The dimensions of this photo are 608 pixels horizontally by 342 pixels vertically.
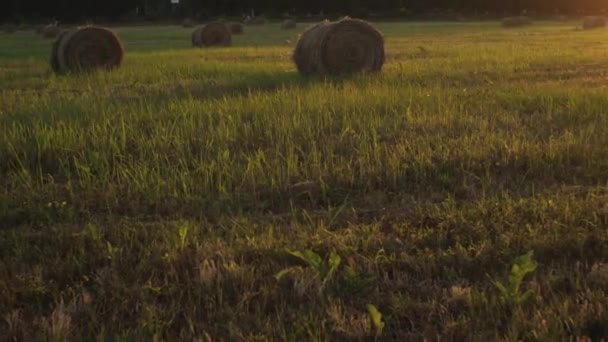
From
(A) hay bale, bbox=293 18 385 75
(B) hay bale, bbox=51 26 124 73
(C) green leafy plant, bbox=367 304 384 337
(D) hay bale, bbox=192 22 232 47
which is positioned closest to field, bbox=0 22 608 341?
(C) green leafy plant, bbox=367 304 384 337

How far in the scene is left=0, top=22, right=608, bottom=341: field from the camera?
2.88m

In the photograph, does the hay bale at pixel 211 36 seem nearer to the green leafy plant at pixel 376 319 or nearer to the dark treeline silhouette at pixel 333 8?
the green leafy plant at pixel 376 319

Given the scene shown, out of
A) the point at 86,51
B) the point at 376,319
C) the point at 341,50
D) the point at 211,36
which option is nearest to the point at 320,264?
the point at 376,319

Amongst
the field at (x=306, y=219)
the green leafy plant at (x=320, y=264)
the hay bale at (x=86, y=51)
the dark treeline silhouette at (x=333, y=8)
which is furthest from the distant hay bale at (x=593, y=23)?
the green leafy plant at (x=320, y=264)

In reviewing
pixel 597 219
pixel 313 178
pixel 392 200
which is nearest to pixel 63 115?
pixel 313 178

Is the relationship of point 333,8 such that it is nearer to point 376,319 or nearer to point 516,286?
point 516,286

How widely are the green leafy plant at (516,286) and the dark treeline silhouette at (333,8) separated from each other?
232 feet

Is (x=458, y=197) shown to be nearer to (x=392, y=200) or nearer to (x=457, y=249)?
(x=392, y=200)

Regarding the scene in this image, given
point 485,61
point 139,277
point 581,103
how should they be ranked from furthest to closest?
point 485,61, point 581,103, point 139,277

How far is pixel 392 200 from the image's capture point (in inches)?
182

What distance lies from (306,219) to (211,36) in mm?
24991

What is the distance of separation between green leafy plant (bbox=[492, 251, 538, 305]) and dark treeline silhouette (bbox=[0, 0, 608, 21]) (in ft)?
232

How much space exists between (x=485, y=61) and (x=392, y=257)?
12203 mm

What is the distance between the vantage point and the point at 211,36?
28141 millimetres
